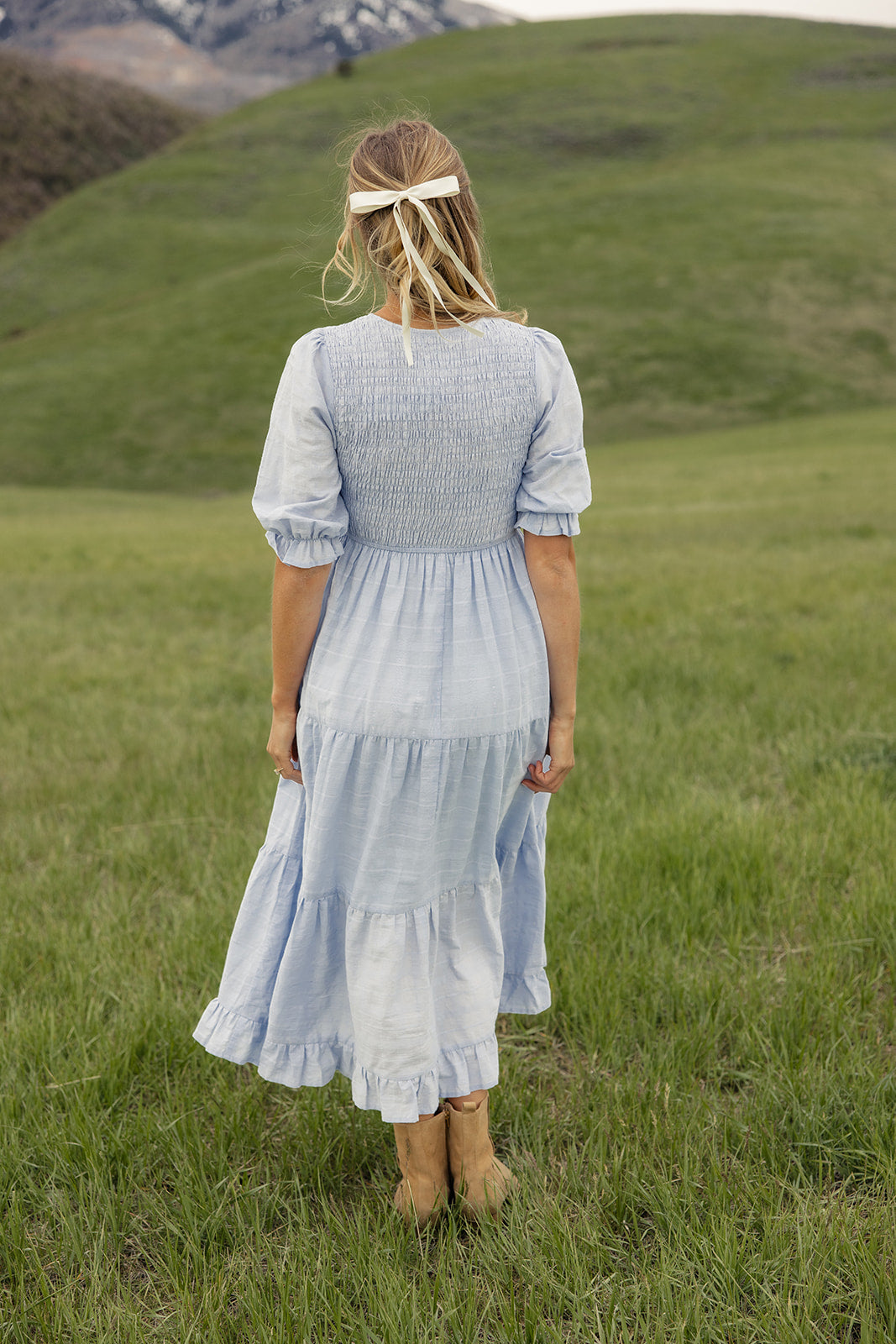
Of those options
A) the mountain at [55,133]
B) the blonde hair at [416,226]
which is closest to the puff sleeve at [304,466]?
the blonde hair at [416,226]

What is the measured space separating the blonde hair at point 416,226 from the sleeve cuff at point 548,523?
0.44 meters

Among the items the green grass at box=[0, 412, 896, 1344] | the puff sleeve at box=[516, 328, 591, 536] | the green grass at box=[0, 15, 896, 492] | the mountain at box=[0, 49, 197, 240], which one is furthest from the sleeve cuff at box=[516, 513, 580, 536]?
the mountain at box=[0, 49, 197, 240]

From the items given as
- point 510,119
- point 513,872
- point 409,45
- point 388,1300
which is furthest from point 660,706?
point 409,45

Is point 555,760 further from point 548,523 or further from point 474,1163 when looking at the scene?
point 474,1163

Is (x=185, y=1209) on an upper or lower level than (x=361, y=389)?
lower

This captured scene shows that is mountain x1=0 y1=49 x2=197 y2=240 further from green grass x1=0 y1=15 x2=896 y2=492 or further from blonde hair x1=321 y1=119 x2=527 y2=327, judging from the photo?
blonde hair x1=321 y1=119 x2=527 y2=327

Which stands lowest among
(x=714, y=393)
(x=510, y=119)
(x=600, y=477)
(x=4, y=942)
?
(x=4, y=942)

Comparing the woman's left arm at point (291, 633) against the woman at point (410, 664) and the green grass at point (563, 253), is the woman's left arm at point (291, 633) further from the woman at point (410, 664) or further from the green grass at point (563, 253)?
the green grass at point (563, 253)

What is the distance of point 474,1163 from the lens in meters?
2.15

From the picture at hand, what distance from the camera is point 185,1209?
82.1 inches

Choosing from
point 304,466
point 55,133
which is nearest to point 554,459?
point 304,466

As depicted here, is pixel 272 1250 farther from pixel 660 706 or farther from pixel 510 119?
pixel 510 119

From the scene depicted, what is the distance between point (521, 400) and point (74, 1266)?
82.9 inches

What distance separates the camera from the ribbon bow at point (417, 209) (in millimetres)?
1829
